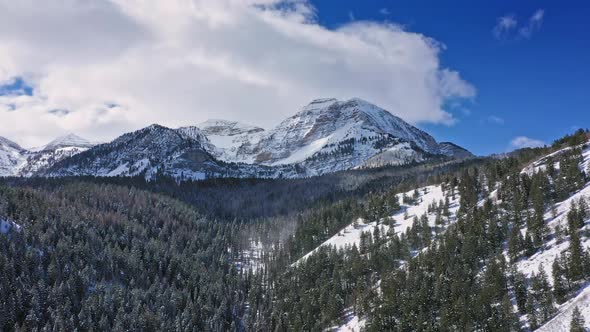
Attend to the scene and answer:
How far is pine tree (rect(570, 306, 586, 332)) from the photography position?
72887 mm

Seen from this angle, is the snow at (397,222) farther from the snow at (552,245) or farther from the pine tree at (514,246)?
the pine tree at (514,246)

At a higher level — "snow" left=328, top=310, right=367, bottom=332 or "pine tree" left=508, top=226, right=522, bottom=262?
"pine tree" left=508, top=226, right=522, bottom=262

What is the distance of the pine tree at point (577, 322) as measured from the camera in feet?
239

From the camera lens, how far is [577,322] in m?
74.1

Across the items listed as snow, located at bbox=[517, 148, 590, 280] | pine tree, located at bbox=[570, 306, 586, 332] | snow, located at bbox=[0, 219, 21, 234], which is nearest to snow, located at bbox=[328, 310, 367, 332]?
snow, located at bbox=[517, 148, 590, 280]

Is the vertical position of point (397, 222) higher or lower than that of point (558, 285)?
higher

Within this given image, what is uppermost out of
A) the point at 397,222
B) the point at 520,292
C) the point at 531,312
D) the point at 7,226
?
the point at 397,222

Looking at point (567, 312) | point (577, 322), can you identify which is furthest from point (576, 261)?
point (577, 322)

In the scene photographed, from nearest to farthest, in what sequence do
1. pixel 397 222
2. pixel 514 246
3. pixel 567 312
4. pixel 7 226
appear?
1. pixel 567 312
2. pixel 514 246
3. pixel 7 226
4. pixel 397 222

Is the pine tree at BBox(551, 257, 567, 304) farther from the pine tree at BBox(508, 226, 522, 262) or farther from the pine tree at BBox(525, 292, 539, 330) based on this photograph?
the pine tree at BBox(508, 226, 522, 262)

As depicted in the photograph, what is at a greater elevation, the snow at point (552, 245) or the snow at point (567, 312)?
the snow at point (552, 245)

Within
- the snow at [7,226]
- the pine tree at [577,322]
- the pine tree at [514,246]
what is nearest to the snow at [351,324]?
the pine tree at [514,246]

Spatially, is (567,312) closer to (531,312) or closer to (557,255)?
(531,312)

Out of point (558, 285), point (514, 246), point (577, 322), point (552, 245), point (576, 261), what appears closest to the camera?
point (577, 322)
